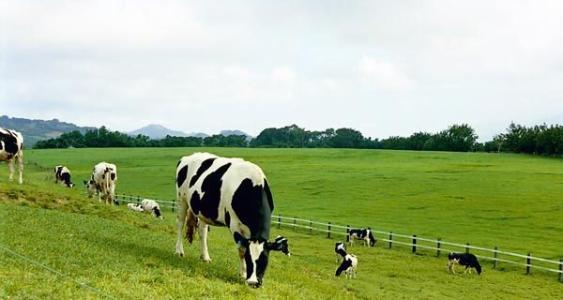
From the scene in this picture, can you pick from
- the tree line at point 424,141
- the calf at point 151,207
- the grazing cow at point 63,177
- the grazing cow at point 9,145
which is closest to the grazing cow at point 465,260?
the calf at point 151,207

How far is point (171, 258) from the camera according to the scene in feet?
46.9

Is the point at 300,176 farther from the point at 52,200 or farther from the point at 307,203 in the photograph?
the point at 52,200

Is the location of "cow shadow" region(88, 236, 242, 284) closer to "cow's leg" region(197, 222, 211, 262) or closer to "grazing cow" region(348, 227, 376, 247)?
"cow's leg" region(197, 222, 211, 262)

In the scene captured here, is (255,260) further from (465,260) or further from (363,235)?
(363,235)

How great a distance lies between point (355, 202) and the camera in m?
53.4

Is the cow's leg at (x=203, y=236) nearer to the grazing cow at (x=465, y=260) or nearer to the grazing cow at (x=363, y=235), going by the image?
the grazing cow at (x=465, y=260)

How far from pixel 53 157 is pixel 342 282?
9566 cm

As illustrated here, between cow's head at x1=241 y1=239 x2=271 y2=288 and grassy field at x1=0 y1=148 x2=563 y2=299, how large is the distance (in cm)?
26

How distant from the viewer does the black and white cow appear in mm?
12602

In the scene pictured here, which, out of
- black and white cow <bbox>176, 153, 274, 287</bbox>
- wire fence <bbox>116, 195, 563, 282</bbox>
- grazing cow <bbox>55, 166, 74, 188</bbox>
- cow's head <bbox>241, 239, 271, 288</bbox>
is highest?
black and white cow <bbox>176, 153, 274, 287</bbox>

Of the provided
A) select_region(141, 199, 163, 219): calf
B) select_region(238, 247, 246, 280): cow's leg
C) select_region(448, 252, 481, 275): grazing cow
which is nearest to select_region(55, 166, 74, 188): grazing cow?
select_region(141, 199, 163, 219): calf

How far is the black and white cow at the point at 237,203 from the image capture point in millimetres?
12602

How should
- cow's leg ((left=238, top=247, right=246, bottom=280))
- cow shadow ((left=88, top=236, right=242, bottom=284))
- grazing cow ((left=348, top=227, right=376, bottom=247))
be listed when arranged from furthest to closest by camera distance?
Result: 1. grazing cow ((left=348, top=227, right=376, bottom=247))
2. cow shadow ((left=88, top=236, right=242, bottom=284))
3. cow's leg ((left=238, top=247, right=246, bottom=280))

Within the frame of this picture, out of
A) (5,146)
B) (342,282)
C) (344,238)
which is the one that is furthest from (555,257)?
(5,146)
